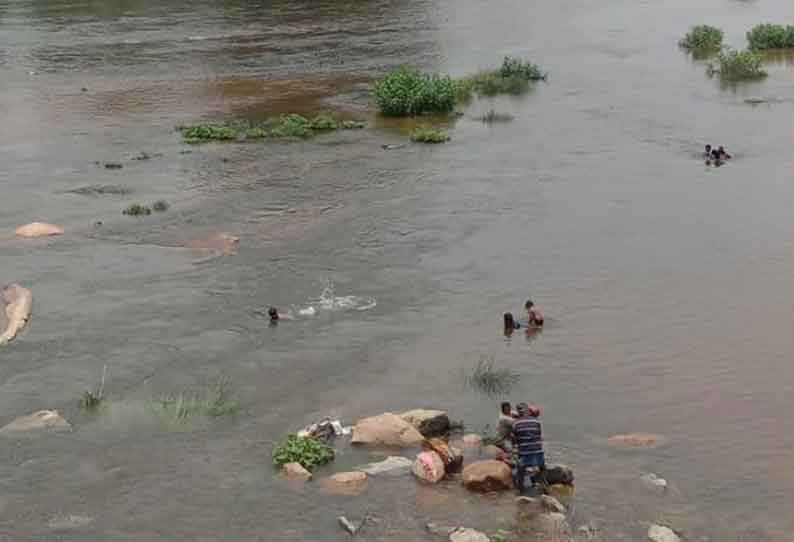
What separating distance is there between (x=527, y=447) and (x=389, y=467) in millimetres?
2232

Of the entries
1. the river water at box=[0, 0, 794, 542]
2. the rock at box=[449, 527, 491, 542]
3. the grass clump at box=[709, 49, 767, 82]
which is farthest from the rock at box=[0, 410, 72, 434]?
the grass clump at box=[709, 49, 767, 82]

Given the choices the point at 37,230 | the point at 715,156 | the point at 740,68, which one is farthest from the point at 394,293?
the point at 740,68

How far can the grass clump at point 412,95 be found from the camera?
42.8 m

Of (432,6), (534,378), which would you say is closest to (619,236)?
(534,378)

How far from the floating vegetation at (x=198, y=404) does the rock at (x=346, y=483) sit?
10.5 ft

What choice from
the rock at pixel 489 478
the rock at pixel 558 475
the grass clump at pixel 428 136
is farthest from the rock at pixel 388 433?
the grass clump at pixel 428 136

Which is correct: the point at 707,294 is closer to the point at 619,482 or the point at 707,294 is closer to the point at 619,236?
the point at 619,236

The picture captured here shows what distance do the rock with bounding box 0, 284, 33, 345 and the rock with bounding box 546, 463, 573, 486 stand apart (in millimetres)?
12020

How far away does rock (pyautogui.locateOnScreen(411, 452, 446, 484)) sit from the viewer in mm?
16594

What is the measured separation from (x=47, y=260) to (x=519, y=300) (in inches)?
465

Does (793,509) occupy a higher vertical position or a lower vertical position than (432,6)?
lower

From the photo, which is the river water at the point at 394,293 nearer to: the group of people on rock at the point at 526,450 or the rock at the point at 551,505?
the rock at the point at 551,505

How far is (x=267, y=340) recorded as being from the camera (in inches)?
892

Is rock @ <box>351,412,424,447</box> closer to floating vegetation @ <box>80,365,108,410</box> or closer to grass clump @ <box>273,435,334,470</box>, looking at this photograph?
grass clump @ <box>273,435,334,470</box>
